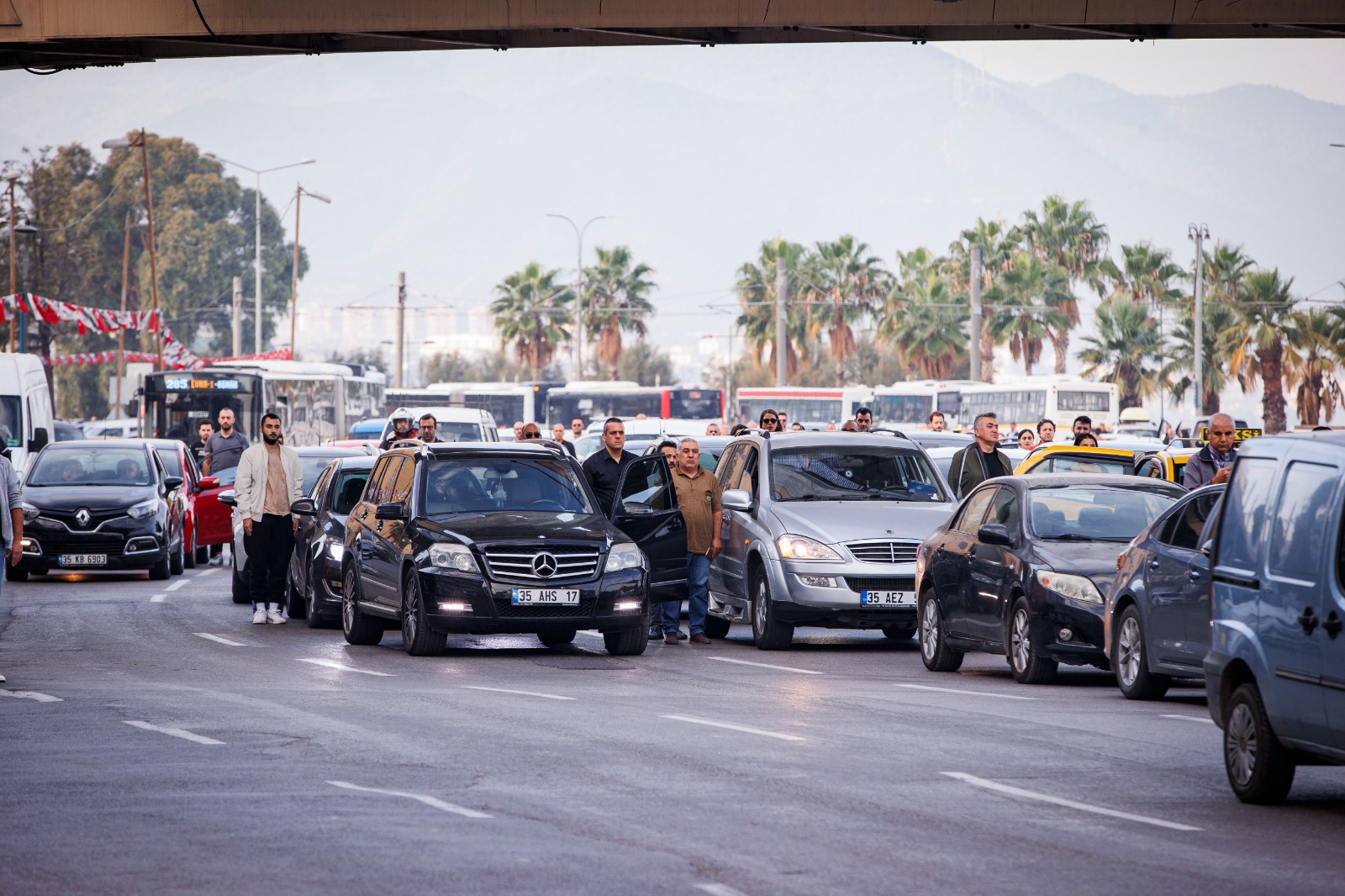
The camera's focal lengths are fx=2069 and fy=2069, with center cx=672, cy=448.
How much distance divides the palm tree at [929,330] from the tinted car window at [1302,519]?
76975 millimetres

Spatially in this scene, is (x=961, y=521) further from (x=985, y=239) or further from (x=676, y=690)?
(x=985, y=239)

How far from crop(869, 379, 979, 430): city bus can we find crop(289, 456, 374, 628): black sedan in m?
48.3

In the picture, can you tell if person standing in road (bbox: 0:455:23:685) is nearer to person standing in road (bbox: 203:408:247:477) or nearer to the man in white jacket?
the man in white jacket

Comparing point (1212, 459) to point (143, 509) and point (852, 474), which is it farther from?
point (143, 509)

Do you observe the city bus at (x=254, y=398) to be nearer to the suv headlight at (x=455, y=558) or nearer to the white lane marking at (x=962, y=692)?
the suv headlight at (x=455, y=558)

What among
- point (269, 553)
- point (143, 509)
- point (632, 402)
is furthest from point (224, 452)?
point (632, 402)

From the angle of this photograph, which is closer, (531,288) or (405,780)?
(405,780)

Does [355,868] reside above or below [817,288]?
below

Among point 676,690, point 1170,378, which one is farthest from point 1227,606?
point 1170,378

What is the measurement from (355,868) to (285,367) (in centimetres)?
4582

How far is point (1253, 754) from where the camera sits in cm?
915

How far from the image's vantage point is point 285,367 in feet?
172

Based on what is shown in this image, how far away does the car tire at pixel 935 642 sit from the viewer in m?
16.0

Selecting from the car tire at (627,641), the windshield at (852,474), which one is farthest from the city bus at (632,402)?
the car tire at (627,641)
